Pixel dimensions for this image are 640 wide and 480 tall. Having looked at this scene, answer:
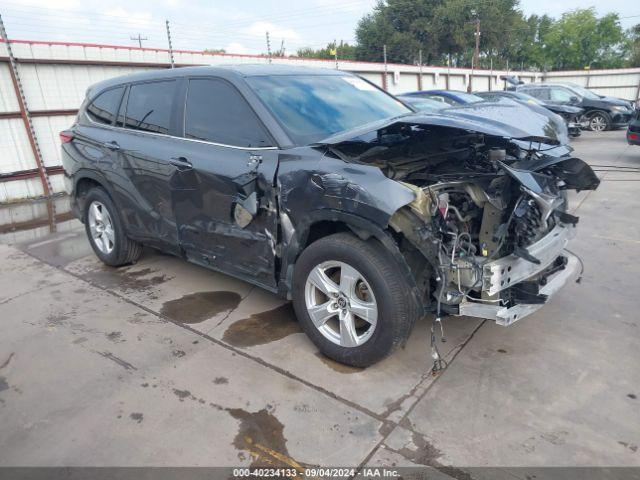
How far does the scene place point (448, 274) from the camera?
2.70m

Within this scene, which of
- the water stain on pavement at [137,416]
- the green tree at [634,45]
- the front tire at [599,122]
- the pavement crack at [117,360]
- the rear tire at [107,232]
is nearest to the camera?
the water stain on pavement at [137,416]

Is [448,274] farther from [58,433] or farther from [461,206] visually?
[58,433]

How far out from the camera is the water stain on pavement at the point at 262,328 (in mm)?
3424

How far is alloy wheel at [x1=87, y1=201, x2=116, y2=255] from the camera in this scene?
15.6ft

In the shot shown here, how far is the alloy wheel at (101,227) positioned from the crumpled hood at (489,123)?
8.99 ft

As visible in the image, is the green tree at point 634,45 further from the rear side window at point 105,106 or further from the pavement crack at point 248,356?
the pavement crack at point 248,356

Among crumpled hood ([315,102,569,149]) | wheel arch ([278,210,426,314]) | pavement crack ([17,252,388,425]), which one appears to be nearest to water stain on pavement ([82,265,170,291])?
pavement crack ([17,252,388,425])

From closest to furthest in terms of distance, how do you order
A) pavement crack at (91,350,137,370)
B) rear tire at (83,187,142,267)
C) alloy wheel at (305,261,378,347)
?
1. alloy wheel at (305,261,378,347)
2. pavement crack at (91,350,137,370)
3. rear tire at (83,187,142,267)

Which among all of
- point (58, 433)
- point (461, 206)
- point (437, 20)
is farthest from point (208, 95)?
point (437, 20)

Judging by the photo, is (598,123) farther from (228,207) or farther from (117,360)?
(117,360)

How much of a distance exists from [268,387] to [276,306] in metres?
1.12

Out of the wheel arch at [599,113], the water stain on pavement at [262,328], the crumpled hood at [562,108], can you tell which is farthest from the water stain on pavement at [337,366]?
the wheel arch at [599,113]

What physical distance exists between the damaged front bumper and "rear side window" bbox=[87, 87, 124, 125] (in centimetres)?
370

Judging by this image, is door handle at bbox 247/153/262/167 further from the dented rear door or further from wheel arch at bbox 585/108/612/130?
wheel arch at bbox 585/108/612/130
